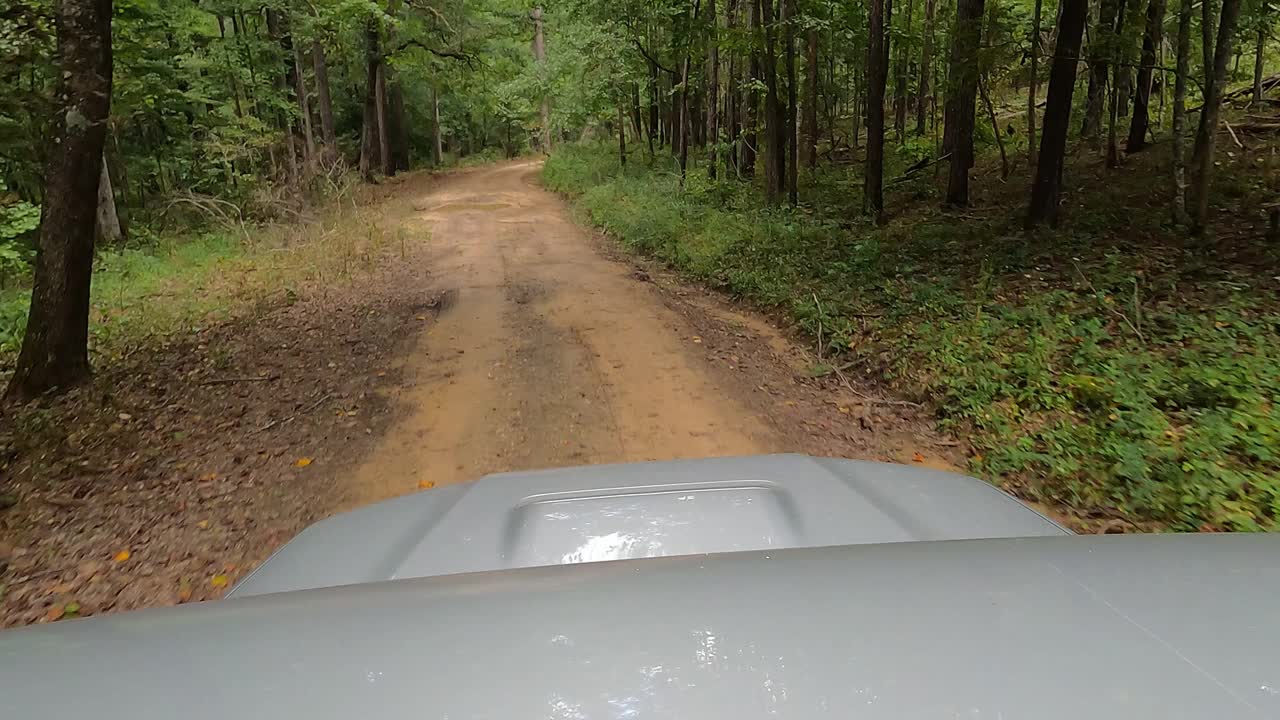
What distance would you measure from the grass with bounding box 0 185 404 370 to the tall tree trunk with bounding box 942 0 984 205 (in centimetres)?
1129

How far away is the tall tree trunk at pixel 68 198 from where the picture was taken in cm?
712

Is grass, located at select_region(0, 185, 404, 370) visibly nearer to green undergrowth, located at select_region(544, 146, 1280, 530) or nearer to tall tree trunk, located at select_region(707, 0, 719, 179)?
green undergrowth, located at select_region(544, 146, 1280, 530)

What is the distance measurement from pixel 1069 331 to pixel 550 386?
209 inches

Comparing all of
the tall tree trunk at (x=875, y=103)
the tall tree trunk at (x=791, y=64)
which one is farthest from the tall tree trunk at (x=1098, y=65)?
the tall tree trunk at (x=791, y=64)

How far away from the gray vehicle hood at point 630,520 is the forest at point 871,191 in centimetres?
270

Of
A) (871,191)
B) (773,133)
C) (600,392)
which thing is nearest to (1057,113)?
(871,191)

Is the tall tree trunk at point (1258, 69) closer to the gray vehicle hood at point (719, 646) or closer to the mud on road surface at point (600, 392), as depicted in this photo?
the mud on road surface at point (600, 392)

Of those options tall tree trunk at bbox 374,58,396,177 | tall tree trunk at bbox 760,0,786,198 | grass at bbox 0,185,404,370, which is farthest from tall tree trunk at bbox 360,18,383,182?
tall tree trunk at bbox 760,0,786,198

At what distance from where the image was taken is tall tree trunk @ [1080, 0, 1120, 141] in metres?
13.2

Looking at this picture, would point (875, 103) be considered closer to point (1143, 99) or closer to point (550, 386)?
point (1143, 99)

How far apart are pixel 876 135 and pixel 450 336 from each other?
29.9 feet

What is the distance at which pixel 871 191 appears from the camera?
14453 mm

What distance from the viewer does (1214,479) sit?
15.5 ft

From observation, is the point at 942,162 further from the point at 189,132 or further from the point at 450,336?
the point at 189,132
